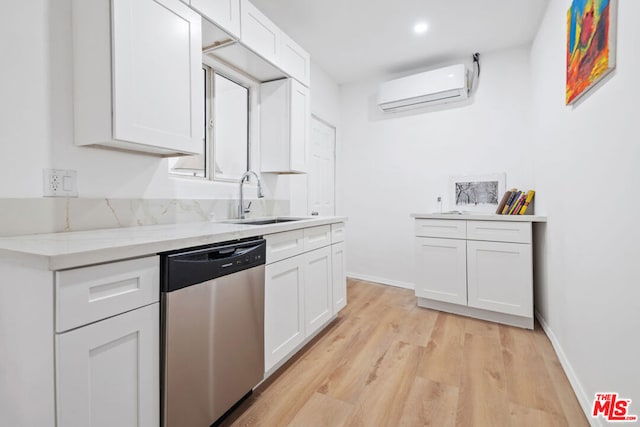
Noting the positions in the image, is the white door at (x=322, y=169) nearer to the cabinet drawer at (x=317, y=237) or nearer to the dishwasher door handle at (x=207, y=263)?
the cabinet drawer at (x=317, y=237)

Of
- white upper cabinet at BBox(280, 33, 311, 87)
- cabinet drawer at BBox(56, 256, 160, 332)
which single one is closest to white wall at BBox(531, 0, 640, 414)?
cabinet drawer at BBox(56, 256, 160, 332)

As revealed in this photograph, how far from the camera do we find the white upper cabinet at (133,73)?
1269 millimetres

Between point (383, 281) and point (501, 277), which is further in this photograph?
point (383, 281)

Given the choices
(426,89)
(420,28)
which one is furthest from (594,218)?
(426,89)

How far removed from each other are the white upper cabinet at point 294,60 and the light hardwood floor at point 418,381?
214 centimetres

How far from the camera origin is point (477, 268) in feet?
8.75

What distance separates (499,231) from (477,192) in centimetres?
76

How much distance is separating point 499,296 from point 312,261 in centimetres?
169

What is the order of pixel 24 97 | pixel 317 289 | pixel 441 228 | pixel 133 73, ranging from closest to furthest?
pixel 24 97, pixel 133 73, pixel 317 289, pixel 441 228

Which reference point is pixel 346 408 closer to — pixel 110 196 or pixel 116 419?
pixel 116 419

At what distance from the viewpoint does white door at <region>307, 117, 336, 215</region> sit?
11.7 feet

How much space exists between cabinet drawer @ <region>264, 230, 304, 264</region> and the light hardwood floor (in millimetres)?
729

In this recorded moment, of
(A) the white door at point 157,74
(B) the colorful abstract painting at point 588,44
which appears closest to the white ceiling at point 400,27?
(B) the colorful abstract painting at point 588,44

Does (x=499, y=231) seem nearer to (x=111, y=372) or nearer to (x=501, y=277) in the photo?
(x=501, y=277)
